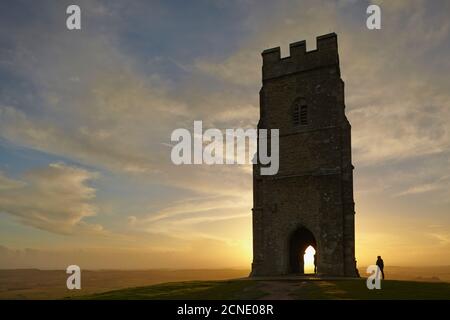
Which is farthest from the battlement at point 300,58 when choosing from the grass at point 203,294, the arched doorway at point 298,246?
the grass at point 203,294

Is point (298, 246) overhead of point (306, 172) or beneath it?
beneath

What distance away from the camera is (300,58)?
30391 millimetres

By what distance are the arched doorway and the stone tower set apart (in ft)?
0.24

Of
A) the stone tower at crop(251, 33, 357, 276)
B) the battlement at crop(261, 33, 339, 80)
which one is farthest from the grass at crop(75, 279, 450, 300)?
the battlement at crop(261, 33, 339, 80)

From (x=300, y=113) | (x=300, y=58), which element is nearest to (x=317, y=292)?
(x=300, y=113)

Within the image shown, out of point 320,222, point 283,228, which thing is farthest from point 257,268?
point 320,222

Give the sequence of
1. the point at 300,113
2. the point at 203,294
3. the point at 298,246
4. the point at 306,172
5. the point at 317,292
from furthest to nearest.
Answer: the point at 298,246 < the point at 300,113 < the point at 306,172 < the point at 203,294 < the point at 317,292

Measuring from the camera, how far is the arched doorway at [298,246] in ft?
98.6

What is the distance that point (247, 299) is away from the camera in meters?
17.1

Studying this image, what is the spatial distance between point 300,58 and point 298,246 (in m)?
13.5

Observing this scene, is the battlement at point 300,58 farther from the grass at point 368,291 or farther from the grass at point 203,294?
the grass at point 203,294

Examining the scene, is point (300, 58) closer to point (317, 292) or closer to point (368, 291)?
point (368, 291)
